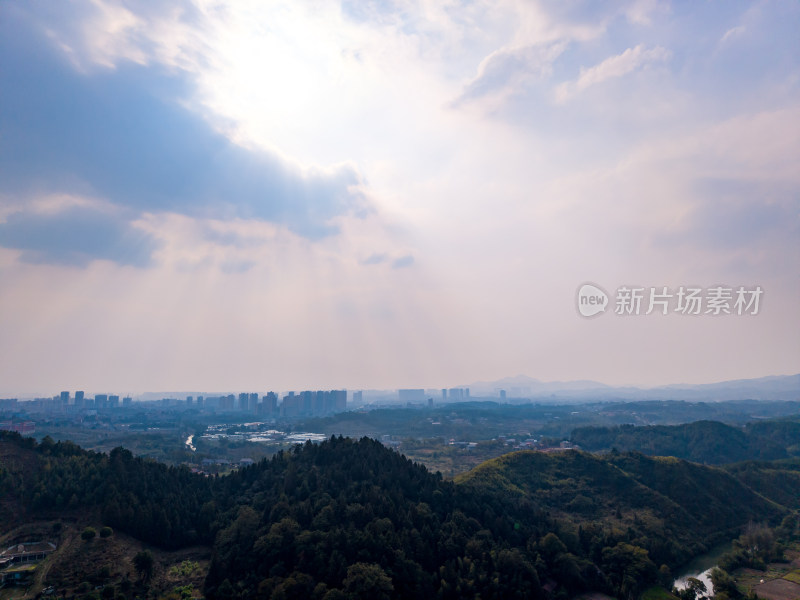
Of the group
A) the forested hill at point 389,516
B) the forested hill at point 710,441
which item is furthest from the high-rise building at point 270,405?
the forested hill at point 389,516

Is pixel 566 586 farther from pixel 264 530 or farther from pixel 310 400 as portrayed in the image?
pixel 310 400

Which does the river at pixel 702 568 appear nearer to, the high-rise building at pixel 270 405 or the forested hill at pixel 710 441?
the forested hill at pixel 710 441

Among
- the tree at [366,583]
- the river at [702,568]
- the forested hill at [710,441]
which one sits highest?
the tree at [366,583]

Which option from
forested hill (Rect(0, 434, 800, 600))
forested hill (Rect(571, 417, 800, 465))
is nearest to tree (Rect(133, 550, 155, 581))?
forested hill (Rect(0, 434, 800, 600))

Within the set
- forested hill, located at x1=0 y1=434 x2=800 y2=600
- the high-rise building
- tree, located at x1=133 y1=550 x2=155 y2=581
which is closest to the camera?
forested hill, located at x1=0 y1=434 x2=800 y2=600

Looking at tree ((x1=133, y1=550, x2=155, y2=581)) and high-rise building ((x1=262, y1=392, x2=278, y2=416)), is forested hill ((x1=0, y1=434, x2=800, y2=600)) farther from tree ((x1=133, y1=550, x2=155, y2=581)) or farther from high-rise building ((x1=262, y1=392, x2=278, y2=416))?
high-rise building ((x1=262, y1=392, x2=278, y2=416))

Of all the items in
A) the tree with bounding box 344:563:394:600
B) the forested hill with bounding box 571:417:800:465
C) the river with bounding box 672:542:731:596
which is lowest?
the river with bounding box 672:542:731:596

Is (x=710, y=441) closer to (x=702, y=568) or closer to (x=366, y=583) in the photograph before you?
(x=702, y=568)

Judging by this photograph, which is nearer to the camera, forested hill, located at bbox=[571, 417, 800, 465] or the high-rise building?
forested hill, located at bbox=[571, 417, 800, 465]

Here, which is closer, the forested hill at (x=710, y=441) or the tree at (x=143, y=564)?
the tree at (x=143, y=564)
